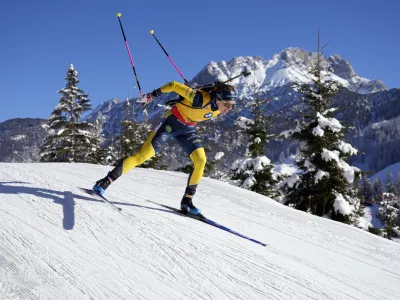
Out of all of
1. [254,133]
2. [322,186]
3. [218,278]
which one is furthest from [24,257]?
[254,133]

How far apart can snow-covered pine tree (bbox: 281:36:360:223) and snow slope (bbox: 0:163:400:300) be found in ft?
27.9

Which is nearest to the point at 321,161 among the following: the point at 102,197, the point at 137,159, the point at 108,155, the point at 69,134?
the point at 137,159

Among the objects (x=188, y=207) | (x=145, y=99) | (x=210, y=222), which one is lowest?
(x=210, y=222)

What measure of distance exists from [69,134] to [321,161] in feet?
67.1

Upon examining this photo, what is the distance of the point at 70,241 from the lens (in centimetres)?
346

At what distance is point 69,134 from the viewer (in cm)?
2775

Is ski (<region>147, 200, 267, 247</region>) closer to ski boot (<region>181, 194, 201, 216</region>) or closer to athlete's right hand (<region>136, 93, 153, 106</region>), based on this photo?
ski boot (<region>181, 194, 201, 216</region>)

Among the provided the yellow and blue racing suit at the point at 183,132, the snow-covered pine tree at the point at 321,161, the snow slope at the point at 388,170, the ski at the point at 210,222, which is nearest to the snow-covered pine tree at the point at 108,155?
the snow-covered pine tree at the point at 321,161

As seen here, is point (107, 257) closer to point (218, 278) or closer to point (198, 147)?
point (218, 278)

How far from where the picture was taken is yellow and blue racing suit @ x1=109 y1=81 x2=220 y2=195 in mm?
5281

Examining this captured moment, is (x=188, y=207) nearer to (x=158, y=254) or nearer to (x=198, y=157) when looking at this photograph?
(x=198, y=157)

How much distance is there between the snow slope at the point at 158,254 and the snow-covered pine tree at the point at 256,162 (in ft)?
39.1

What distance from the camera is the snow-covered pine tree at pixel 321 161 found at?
14047mm

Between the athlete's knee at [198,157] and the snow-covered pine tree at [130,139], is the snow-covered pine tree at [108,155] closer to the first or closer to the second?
the snow-covered pine tree at [130,139]
